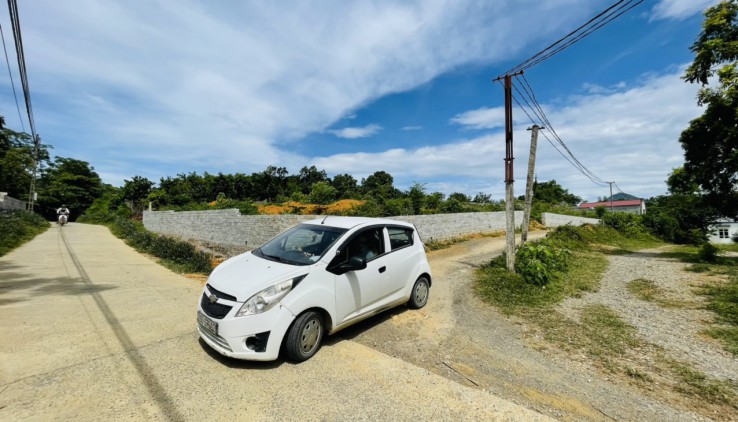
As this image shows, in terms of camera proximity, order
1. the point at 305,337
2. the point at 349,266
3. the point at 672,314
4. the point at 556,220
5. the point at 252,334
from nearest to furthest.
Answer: the point at 252,334 < the point at 305,337 < the point at 349,266 < the point at 672,314 < the point at 556,220

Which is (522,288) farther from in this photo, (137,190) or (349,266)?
(137,190)

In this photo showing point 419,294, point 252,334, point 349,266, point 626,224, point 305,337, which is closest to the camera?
point 252,334

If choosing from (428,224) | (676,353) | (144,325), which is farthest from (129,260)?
(676,353)

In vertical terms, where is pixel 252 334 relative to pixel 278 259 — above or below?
below

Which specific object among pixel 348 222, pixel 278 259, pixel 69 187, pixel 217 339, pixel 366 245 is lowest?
pixel 217 339

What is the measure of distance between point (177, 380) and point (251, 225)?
894 cm

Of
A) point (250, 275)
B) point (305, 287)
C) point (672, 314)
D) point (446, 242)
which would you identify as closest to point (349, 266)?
point (305, 287)

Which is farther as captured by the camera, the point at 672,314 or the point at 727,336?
the point at 672,314

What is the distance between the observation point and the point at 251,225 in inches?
454

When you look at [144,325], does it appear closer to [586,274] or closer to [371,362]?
[371,362]

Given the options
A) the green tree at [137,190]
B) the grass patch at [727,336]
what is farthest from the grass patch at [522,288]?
the green tree at [137,190]

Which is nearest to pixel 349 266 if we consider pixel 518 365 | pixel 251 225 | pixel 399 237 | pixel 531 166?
pixel 399 237

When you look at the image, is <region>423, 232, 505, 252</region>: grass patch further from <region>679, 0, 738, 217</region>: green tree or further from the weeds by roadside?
<region>679, 0, 738, 217</region>: green tree

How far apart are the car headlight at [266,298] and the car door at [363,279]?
67cm
